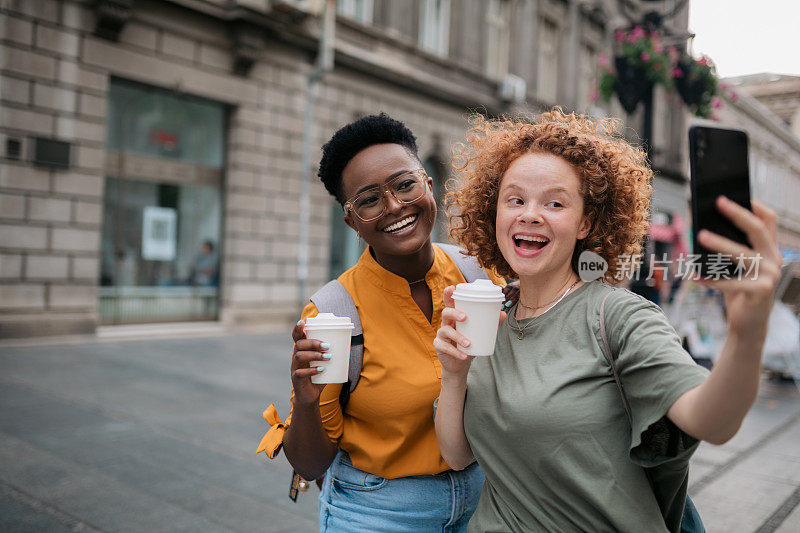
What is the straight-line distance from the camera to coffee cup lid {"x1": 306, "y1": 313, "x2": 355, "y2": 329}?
64.6 inches

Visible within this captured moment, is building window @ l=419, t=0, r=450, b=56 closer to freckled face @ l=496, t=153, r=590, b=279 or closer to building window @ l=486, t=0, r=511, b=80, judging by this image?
building window @ l=486, t=0, r=511, b=80

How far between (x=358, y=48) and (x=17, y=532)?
1247 cm

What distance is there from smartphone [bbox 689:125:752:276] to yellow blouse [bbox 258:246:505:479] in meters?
1.01

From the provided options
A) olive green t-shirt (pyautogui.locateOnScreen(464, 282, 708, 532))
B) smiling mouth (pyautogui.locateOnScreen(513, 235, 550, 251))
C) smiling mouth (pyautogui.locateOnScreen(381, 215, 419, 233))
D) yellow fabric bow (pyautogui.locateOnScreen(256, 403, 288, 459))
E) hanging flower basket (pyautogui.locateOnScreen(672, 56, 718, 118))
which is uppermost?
hanging flower basket (pyautogui.locateOnScreen(672, 56, 718, 118))

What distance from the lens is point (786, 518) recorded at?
3.72 metres

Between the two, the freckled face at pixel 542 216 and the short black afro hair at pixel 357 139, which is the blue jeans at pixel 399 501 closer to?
the freckled face at pixel 542 216

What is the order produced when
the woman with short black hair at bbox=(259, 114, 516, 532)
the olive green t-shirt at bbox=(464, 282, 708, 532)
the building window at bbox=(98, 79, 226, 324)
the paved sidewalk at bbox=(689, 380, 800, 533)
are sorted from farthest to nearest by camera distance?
the building window at bbox=(98, 79, 226, 324)
the paved sidewalk at bbox=(689, 380, 800, 533)
the woman with short black hair at bbox=(259, 114, 516, 532)
the olive green t-shirt at bbox=(464, 282, 708, 532)

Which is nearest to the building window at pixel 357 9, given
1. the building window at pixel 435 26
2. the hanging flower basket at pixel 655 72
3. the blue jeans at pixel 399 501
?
the building window at pixel 435 26

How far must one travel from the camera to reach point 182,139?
1134 cm

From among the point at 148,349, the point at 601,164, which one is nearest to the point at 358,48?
the point at 148,349

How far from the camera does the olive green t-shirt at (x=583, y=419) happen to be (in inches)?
49.3

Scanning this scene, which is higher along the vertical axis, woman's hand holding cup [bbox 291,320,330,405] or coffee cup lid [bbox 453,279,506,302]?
coffee cup lid [bbox 453,279,506,302]

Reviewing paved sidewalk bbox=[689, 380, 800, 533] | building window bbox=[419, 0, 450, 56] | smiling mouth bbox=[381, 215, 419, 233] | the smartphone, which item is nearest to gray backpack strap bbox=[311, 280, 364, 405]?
smiling mouth bbox=[381, 215, 419, 233]

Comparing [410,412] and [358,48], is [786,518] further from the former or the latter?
[358,48]
